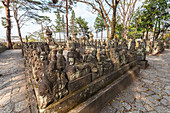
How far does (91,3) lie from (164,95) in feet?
46.2

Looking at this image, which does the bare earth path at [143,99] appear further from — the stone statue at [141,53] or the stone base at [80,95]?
the stone statue at [141,53]

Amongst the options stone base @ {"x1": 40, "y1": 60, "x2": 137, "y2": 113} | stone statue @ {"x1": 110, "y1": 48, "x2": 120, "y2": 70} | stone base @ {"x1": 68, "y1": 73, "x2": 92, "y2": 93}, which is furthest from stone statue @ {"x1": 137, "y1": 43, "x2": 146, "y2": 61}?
stone base @ {"x1": 68, "y1": 73, "x2": 92, "y2": 93}

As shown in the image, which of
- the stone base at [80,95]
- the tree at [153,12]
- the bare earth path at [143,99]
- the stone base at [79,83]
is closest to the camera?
the stone base at [80,95]

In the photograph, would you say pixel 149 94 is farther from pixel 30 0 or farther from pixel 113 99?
pixel 30 0

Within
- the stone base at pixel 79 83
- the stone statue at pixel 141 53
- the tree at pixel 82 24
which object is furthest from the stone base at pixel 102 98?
the tree at pixel 82 24

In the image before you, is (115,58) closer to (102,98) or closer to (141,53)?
Answer: (102,98)

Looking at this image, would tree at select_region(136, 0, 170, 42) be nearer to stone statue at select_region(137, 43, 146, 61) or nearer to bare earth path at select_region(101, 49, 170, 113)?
stone statue at select_region(137, 43, 146, 61)

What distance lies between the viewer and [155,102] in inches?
85.7

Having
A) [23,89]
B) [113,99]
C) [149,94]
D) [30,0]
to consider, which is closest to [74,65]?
[113,99]

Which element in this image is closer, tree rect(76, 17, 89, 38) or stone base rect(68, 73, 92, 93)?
stone base rect(68, 73, 92, 93)

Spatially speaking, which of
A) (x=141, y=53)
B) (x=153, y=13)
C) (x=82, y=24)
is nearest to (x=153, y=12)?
(x=153, y=13)

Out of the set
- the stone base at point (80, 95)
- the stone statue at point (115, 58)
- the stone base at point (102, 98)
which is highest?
the stone statue at point (115, 58)

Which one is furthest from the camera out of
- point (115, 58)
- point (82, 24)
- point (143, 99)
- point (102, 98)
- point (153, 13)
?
point (82, 24)

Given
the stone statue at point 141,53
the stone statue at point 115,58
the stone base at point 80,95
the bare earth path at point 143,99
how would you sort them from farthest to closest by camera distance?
the stone statue at point 141,53, the stone statue at point 115,58, the bare earth path at point 143,99, the stone base at point 80,95
